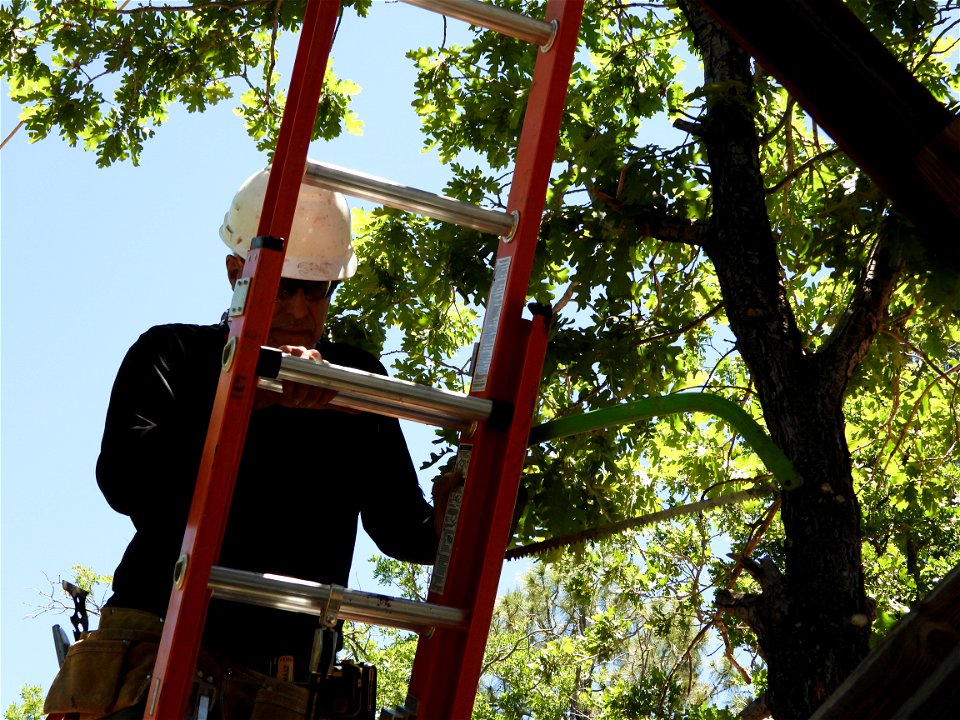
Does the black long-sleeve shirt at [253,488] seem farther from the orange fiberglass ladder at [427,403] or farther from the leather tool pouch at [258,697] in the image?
the orange fiberglass ladder at [427,403]

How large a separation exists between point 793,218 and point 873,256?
5.55 ft

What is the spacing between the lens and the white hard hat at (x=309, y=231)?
3129mm

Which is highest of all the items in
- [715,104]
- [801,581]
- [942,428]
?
[715,104]

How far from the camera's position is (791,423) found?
445cm

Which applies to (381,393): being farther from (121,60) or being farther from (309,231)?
(121,60)

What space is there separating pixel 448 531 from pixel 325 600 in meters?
0.42

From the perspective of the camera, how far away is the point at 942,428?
25.3ft

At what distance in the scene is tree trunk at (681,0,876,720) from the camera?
4066 millimetres

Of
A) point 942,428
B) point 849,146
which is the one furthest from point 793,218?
point 849,146

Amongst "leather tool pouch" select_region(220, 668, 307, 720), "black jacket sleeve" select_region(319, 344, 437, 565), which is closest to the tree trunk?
"black jacket sleeve" select_region(319, 344, 437, 565)

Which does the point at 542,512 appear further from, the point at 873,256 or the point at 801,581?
the point at 873,256

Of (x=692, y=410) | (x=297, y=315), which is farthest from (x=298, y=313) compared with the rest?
(x=692, y=410)

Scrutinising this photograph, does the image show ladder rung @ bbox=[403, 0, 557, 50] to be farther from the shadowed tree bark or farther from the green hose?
the shadowed tree bark

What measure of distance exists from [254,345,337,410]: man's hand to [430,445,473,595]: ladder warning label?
41 centimetres
